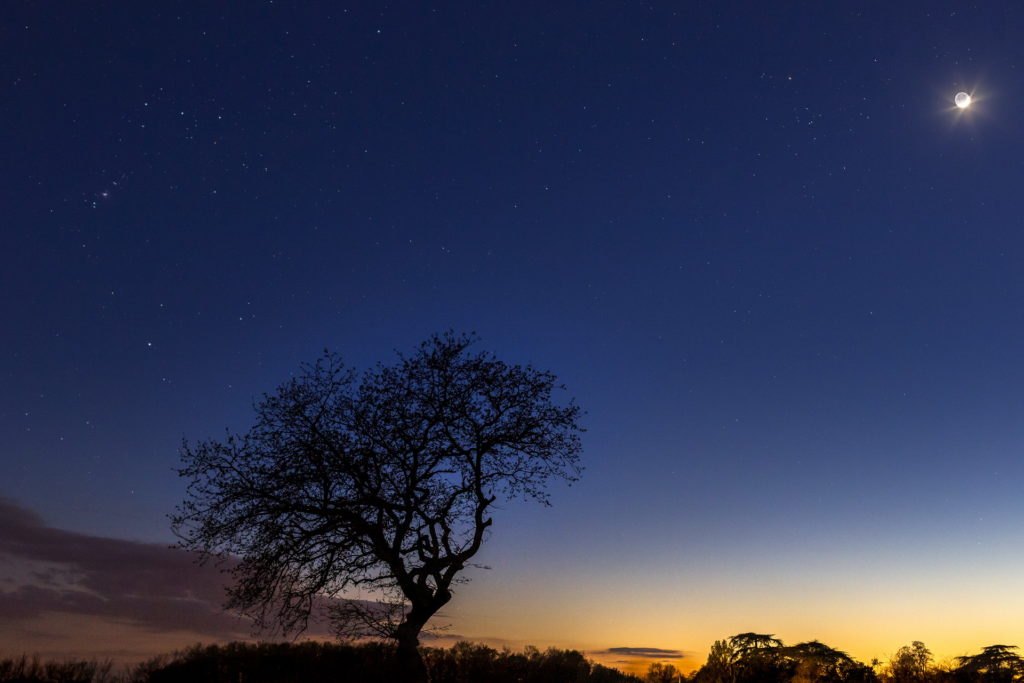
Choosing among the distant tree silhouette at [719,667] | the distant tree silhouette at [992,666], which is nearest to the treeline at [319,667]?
the distant tree silhouette at [719,667]

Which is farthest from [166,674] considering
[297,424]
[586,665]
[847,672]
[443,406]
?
[847,672]

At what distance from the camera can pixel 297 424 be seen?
21.4 meters

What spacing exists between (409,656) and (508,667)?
3192 millimetres

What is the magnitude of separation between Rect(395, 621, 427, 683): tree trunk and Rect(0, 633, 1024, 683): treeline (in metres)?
0.26

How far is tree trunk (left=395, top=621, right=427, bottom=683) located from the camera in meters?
18.2

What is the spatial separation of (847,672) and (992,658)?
352 cm

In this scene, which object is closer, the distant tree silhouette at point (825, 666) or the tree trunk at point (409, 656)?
the distant tree silhouette at point (825, 666)

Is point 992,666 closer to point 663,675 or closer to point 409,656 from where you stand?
point 663,675

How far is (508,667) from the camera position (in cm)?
2058

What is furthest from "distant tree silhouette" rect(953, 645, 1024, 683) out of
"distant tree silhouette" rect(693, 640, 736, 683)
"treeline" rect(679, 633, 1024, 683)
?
"distant tree silhouette" rect(693, 640, 736, 683)

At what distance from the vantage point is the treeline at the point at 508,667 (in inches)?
564

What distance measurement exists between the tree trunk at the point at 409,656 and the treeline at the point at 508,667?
26 centimetres

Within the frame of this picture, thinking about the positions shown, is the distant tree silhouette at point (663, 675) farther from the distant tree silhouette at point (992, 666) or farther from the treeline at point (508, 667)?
the distant tree silhouette at point (992, 666)

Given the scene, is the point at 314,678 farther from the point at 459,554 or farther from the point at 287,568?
the point at 459,554
